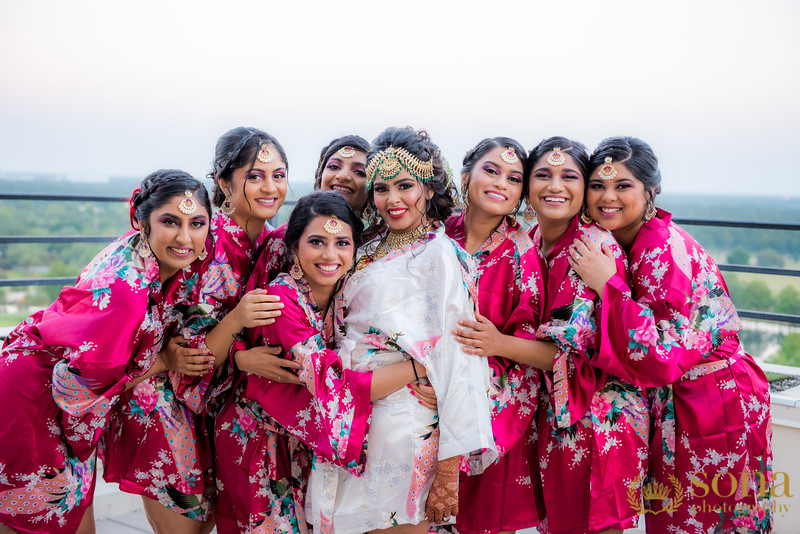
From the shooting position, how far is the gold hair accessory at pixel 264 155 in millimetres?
2514

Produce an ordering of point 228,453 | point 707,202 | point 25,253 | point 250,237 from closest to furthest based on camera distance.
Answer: point 228,453, point 250,237, point 25,253, point 707,202

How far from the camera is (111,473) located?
2381 millimetres

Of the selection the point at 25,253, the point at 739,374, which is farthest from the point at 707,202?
the point at 739,374

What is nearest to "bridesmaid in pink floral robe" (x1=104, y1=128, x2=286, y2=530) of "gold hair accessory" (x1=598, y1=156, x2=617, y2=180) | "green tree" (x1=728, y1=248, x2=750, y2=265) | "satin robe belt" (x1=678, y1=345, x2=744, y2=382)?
"gold hair accessory" (x1=598, y1=156, x2=617, y2=180)

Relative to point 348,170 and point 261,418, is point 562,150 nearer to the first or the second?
point 348,170

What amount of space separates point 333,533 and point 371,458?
0.27 m

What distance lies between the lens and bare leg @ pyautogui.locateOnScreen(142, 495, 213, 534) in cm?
240

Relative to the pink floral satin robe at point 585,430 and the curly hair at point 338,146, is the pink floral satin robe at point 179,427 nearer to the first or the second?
the curly hair at point 338,146

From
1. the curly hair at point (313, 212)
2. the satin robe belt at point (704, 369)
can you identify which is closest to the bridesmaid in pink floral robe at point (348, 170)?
the curly hair at point (313, 212)

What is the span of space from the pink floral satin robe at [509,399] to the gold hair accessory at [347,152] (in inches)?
28.4

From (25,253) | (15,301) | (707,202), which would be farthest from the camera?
(707,202)

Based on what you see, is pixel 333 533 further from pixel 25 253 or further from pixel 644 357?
pixel 25 253

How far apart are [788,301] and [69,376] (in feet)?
108

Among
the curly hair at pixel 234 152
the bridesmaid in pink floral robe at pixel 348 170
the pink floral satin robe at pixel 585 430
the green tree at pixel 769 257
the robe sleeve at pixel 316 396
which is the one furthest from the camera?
the green tree at pixel 769 257
